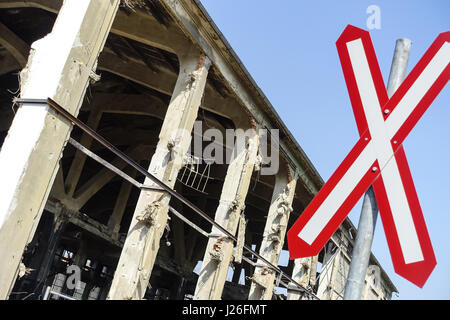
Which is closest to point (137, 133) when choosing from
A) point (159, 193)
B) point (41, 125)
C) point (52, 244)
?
point (52, 244)

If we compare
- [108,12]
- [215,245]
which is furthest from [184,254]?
[108,12]

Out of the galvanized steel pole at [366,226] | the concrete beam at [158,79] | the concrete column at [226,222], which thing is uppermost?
the concrete beam at [158,79]

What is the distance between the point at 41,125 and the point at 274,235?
8.88 m

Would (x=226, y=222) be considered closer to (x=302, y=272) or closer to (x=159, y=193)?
(x=159, y=193)

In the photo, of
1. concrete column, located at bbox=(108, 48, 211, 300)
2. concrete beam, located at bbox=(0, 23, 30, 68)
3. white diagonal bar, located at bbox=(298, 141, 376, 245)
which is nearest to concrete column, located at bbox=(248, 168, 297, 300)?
concrete column, located at bbox=(108, 48, 211, 300)

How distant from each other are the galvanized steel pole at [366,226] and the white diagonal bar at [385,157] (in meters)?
0.08

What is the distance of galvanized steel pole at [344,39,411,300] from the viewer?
2.01 metres

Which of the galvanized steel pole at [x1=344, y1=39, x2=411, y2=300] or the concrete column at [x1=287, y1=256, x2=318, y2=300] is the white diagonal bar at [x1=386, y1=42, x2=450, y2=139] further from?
the concrete column at [x1=287, y1=256, x2=318, y2=300]

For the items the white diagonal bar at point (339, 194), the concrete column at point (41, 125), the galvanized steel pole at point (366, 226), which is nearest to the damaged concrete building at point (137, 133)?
the concrete column at point (41, 125)

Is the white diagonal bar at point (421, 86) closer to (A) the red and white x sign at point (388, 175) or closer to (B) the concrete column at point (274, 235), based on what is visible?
(A) the red and white x sign at point (388, 175)

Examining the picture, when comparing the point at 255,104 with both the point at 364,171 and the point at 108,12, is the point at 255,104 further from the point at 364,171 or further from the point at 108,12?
the point at 364,171

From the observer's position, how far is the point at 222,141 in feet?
45.0

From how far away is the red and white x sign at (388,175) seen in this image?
84.4 inches

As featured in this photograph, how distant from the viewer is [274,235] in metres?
14.2
